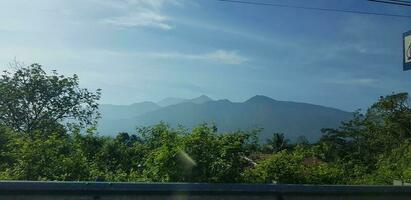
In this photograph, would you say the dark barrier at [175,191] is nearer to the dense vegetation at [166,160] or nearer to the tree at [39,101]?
the dense vegetation at [166,160]

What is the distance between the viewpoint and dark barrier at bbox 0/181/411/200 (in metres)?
6.34

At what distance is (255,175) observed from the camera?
40.7 ft

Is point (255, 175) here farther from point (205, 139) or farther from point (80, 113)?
point (80, 113)

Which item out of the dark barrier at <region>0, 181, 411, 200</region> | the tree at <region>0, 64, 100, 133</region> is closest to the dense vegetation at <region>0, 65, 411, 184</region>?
the dark barrier at <region>0, 181, 411, 200</region>

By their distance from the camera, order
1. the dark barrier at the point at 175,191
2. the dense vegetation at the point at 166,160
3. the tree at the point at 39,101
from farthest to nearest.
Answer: the tree at the point at 39,101
the dense vegetation at the point at 166,160
the dark barrier at the point at 175,191

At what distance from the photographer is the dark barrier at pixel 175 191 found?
20.8 feet

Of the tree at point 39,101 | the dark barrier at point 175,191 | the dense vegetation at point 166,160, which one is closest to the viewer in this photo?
the dark barrier at point 175,191

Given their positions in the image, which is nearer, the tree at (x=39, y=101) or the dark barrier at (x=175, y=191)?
the dark barrier at (x=175, y=191)

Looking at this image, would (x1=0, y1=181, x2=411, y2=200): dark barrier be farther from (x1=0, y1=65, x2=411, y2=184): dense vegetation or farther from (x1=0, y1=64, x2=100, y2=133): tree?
(x1=0, y1=64, x2=100, y2=133): tree

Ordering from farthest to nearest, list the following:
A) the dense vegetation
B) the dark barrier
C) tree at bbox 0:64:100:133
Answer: tree at bbox 0:64:100:133, the dense vegetation, the dark barrier

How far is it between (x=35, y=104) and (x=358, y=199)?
25.9 m

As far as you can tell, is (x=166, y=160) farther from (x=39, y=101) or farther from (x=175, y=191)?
(x=39, y=101)

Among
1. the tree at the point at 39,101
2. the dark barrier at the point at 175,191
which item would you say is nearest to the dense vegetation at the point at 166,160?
the dark barrier at the point at 175,191

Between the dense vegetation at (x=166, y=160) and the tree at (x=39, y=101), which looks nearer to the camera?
the dense vegetation at (x=166, y=160)
